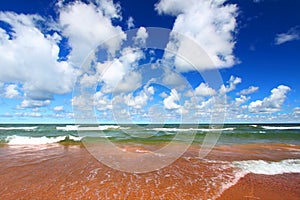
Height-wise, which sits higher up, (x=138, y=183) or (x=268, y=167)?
(x=138, y=183)

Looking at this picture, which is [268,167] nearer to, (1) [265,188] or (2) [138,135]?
(1) [265,188]

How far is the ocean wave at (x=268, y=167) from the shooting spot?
811cm

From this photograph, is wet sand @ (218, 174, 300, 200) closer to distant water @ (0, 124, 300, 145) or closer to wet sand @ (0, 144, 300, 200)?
wet sand @ (0, 144, 300, 200)

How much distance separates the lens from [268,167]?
878 cm

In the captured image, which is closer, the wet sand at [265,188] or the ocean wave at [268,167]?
the wet sand at [265,188]

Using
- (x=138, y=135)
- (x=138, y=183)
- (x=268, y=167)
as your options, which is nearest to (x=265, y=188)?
(x=268, y=167)

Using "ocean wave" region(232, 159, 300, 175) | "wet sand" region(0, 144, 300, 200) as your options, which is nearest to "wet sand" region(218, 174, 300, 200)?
"wet sand" region(0, 144, 300, 200)

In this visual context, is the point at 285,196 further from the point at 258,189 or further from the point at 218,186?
the point at 218,186

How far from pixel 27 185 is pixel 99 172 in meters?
2.44

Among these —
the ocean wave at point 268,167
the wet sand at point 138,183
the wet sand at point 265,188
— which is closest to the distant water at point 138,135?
the ocean wave at point 268,167

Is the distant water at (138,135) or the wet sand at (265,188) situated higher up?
the distant water at (138,135)

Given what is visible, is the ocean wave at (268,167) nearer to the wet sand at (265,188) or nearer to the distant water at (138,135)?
the wet sand at (265,188)

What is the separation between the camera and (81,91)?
8.34 meters

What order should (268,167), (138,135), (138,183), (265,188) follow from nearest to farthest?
(265,188) < (138,183) < (268,167) < (138,135)
